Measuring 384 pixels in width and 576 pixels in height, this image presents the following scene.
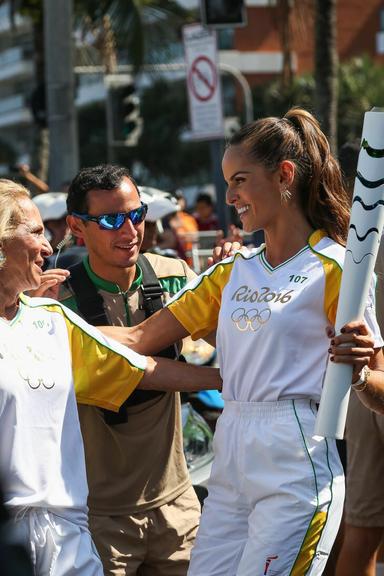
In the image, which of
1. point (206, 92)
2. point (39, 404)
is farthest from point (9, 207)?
point (206, 92)

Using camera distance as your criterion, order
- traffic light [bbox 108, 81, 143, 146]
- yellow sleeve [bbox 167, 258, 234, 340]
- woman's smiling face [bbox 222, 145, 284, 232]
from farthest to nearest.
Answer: traffic light [bbox 108, 81, 143, 146], yellow sleeve [bbox 167, 258, 234, 340], woman's smiling face [bbox 222, 145, 284, 232]

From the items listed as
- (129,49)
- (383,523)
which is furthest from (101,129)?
(383,523)

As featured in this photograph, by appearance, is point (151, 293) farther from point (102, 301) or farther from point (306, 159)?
point (306, 159)

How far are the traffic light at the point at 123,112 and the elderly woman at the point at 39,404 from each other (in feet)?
46.7

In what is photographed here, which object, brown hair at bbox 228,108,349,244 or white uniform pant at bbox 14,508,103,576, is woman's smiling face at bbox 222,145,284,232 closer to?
brown hair at bbox 228,108,349,244

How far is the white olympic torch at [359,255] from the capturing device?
11.5 feet

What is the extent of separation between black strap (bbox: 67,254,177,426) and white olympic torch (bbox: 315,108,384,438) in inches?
43.5

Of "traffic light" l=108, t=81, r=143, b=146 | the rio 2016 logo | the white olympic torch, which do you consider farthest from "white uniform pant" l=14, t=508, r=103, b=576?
"traffic light" l=108, t=81, r=143, b=146

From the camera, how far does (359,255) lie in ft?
11.7

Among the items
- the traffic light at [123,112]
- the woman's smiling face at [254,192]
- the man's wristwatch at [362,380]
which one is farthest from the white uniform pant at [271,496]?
the traffic light at [123,112]

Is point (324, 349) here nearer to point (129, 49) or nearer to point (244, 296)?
point (244, 296)

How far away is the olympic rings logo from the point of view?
3.78m

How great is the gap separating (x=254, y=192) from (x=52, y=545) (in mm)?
1299

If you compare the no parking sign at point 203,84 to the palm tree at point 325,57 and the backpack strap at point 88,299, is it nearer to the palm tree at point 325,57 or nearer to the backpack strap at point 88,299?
the backpack strap at point 88,299
